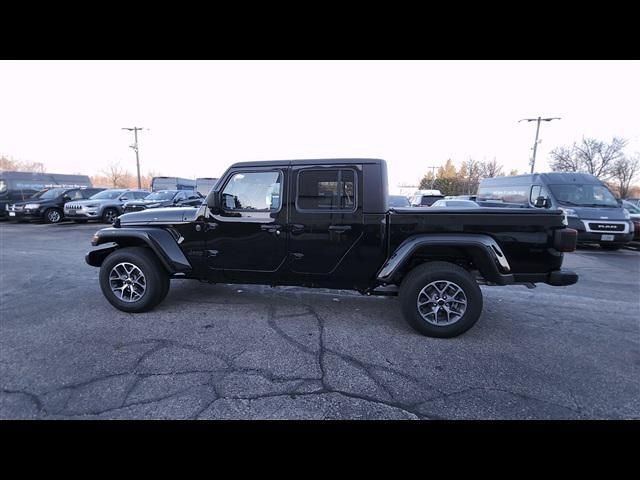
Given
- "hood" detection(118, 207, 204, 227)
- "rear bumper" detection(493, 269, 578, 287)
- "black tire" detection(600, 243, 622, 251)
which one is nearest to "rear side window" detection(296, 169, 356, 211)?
"hood" detection(118, 207, 204, 227)

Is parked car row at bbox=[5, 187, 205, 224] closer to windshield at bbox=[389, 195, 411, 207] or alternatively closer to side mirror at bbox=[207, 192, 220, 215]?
windshield at bbox=[389, 195, 411, 207]

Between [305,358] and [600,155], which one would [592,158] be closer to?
[600,155]

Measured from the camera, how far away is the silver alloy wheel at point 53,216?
1443 centimetres

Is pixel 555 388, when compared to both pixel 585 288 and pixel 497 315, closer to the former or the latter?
pixel 497 315

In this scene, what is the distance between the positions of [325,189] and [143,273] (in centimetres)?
257

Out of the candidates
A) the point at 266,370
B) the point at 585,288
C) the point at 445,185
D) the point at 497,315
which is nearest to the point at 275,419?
the point at 266,370

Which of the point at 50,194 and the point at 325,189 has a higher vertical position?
the point at 325,189

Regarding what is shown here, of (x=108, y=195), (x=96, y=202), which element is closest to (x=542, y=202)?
(x=96, y=202)

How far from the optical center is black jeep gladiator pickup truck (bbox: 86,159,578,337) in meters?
3.32

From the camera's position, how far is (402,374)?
2697 mm

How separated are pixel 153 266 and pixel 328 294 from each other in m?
2.51

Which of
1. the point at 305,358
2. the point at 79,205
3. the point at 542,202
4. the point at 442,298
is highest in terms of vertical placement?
the point at 542,202

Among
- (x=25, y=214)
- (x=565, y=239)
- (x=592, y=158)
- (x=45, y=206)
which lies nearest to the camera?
(x=565, y=239)

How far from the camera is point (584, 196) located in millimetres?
9195
